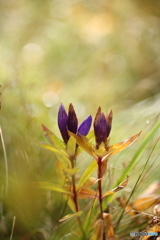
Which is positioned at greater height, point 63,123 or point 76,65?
point 76,65

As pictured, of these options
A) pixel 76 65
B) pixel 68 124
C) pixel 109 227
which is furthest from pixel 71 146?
pixel 76 65

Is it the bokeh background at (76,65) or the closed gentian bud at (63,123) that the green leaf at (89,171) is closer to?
the closed gentian bud at (63,123)

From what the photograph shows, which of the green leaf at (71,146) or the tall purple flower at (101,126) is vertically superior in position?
the tall purple flower at (101,126)

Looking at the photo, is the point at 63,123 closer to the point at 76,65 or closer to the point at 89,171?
the point at 89,171

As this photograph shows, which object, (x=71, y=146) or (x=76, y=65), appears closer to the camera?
(x=71, y=146)

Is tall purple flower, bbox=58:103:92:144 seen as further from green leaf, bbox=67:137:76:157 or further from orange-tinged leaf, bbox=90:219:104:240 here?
orange-tinged leaf, bbox=90:219:104:240

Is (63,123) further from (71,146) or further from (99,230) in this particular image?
(99,230)

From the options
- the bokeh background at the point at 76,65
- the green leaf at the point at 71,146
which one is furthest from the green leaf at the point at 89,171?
the bokeh background at the point at 76,65

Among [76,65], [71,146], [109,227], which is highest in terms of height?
[76,65]
